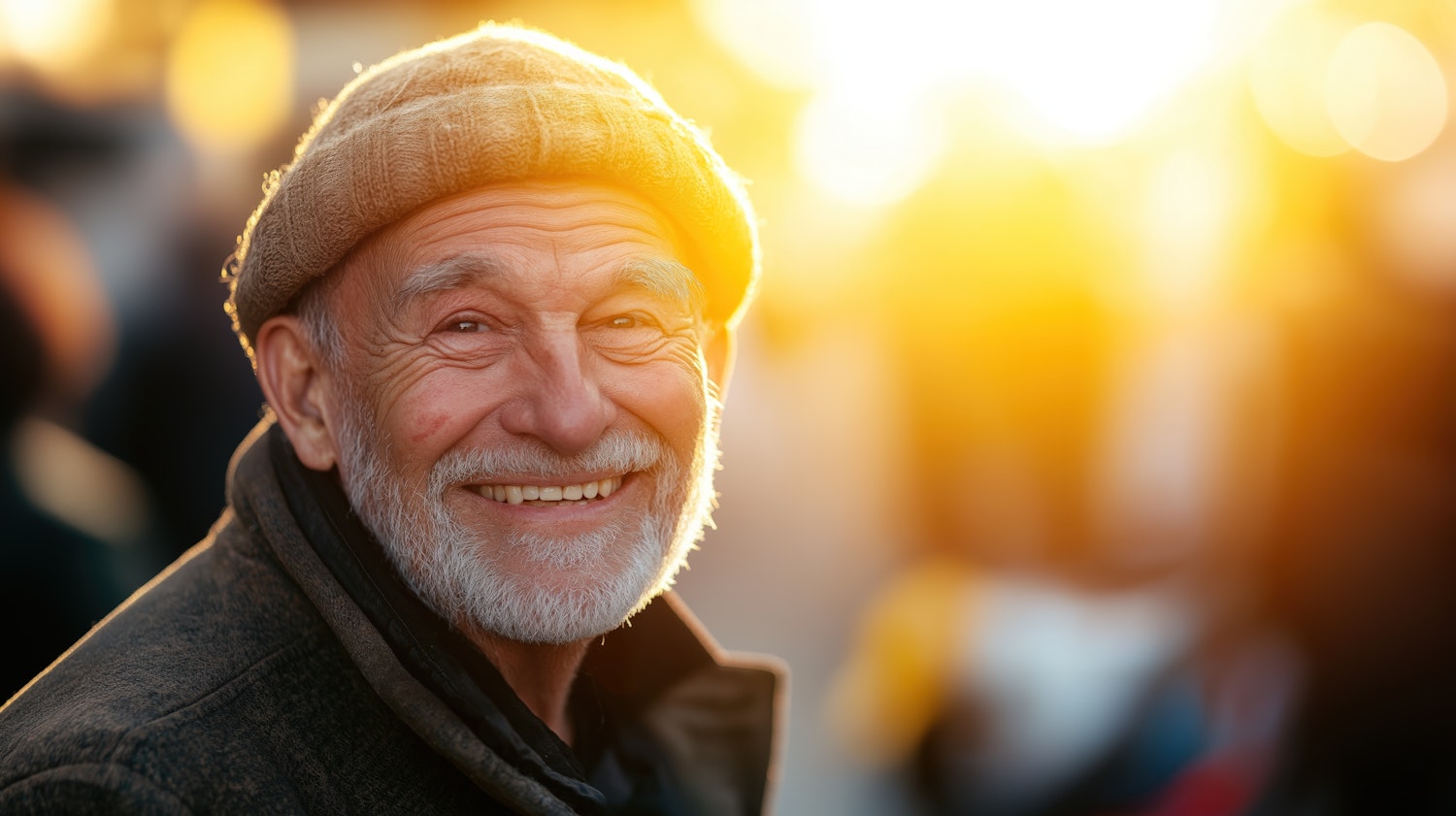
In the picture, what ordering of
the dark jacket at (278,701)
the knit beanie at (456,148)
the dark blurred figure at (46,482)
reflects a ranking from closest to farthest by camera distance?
the dark jacket at (278,701) → the knit beanie at (456,148) → the dark blurred figure at (46,482)

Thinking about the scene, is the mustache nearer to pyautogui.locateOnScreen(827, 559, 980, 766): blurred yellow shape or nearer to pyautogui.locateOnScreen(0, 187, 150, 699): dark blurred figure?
pyautogui.locateOnScreen(0, 187, 150, 699): dark blurred figure

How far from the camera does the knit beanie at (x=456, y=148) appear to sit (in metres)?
1.99

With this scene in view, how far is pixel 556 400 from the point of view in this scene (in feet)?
6.64

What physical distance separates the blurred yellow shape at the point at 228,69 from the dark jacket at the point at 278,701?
24.6 ft

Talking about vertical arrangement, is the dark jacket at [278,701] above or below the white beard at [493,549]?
below

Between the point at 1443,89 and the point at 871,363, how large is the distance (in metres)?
3.81

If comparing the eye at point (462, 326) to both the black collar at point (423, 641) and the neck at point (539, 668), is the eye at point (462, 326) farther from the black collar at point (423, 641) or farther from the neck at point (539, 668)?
the neck at point (539, 668)

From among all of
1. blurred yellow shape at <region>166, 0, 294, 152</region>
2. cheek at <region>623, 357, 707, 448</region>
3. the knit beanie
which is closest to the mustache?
cheek at <region>623, 357, 707, 448</region>

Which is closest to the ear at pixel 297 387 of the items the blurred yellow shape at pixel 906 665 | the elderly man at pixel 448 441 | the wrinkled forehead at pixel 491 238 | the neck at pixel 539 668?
the elderly man at pixel 448 441

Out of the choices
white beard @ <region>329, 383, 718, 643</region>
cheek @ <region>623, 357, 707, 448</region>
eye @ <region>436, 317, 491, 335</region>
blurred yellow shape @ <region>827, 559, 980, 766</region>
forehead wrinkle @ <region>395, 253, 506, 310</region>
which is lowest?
blurred yellow shape @ <region>827, 559, 980, 766</region>

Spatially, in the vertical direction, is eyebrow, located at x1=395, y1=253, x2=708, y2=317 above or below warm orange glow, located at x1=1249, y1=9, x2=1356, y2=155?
below

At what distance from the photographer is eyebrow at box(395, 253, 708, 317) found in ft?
6.66

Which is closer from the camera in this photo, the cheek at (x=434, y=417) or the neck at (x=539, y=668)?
the cheek at (x=434, y=417)

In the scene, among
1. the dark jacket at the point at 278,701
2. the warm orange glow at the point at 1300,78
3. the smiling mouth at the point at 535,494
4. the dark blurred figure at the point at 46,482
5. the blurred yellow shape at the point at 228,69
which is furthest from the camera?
the blurred yellow shape at the point at 228,69
